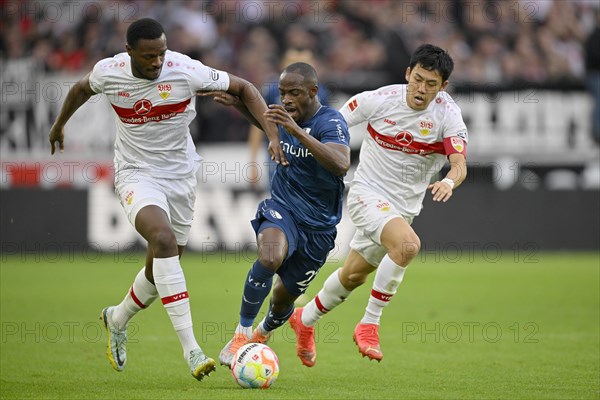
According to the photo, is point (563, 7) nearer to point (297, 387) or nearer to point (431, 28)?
point (431, 28)

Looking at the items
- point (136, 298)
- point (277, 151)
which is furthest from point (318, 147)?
point (136, 298)

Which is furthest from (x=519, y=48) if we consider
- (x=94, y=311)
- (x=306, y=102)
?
(x=306, y=102)

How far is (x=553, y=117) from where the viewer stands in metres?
18.2

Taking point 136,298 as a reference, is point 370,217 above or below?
above

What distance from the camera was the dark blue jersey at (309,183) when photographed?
7.69 metres

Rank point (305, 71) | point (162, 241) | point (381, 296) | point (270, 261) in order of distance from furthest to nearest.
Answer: point (381, 296) < point (305, 71) < point (270, 261) < point (162, 241)

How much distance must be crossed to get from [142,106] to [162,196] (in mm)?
709

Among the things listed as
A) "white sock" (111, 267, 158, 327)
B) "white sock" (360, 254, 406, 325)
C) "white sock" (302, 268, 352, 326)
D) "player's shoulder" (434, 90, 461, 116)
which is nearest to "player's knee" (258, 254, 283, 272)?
"white sock" (111, 267, 158, 327)

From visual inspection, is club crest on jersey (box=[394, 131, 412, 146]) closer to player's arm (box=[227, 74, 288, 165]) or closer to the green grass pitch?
player's arm (box=[227, 74, 288, 165])

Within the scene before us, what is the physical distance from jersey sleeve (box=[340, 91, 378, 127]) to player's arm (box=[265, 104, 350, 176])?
1218 millimetres

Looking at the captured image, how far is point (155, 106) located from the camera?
295 inches

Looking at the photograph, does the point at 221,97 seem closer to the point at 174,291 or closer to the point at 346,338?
the point at 174,291

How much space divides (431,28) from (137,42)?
1350 cm

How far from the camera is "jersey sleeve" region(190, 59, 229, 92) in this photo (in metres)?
7.56
